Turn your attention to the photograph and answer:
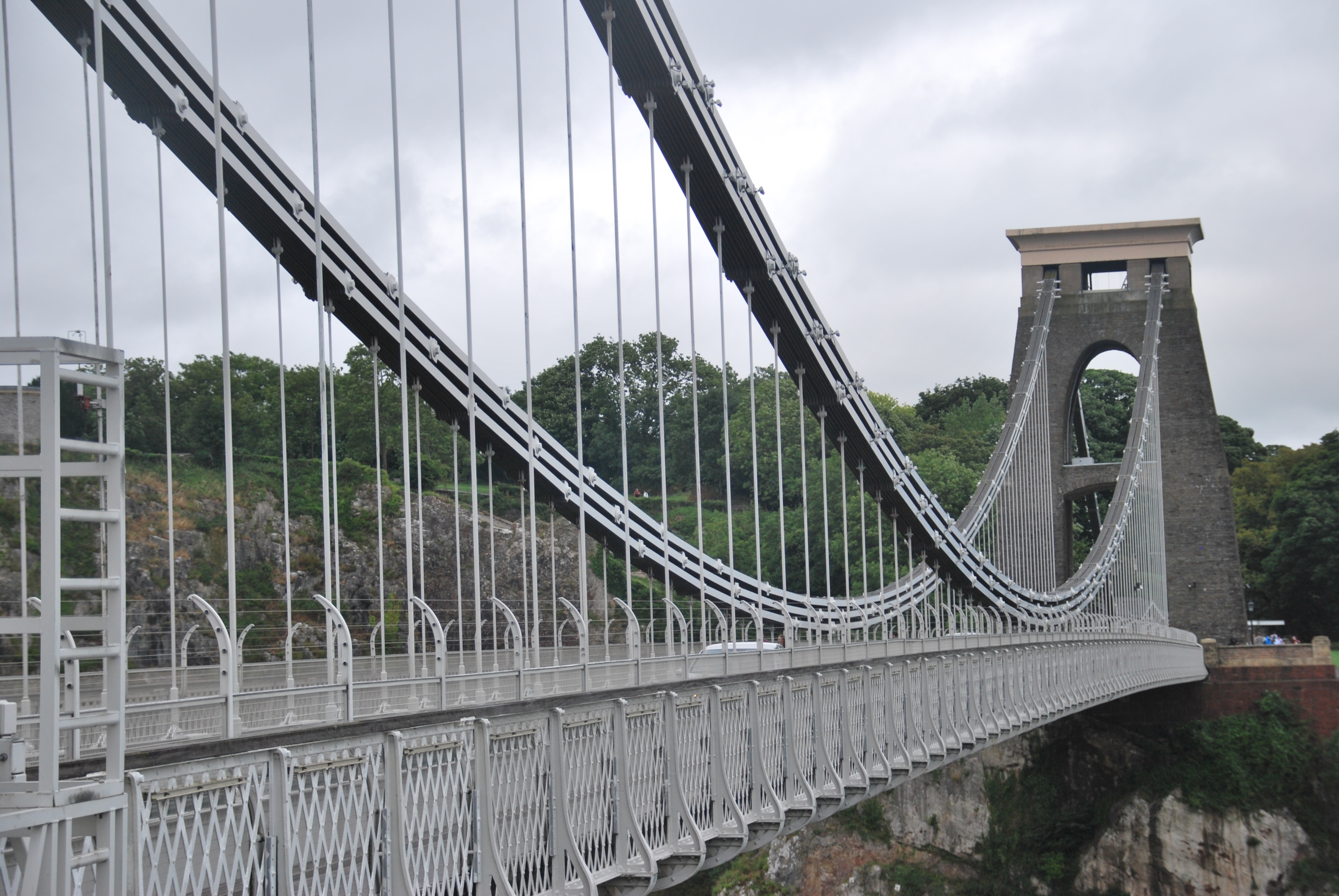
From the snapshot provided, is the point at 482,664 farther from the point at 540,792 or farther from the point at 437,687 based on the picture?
the point at 540,792

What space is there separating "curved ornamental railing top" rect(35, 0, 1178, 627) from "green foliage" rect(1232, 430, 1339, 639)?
93.9 ft

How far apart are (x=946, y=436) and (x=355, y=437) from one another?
1472 inches

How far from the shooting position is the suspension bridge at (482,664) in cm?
506

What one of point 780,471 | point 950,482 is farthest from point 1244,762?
point 780,471

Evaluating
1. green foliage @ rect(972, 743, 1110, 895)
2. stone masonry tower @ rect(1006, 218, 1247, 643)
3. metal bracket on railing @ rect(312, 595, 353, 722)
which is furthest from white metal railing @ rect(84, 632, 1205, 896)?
stone masonry tower @ rect(1006, 218, 1247, 643)

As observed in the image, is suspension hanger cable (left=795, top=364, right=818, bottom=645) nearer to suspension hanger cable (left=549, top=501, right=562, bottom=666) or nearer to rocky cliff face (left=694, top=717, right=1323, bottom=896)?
suspension hanger cable (left=549, top=501, right=562, bottom=666)

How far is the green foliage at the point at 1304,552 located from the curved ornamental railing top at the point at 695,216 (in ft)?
93.9

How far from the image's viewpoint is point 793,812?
11.6 m

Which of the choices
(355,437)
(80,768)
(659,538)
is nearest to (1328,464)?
(355,437)

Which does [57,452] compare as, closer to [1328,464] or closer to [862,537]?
[862,537]

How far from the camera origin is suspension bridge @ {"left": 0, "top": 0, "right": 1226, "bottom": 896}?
506cm

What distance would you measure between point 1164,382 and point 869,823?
67.7 feet

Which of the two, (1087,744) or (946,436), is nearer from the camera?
(1087,744)

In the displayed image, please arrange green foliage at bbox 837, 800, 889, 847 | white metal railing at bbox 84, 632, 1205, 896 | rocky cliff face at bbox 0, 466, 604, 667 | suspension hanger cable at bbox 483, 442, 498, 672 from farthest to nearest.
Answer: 1. green foliage at bbox 837, 800, 889, 847
2. rocky cliff face at bbox 0, 466, 604, 667
3. suspension hanger cable at bbox 483, 442, 498, 672
4. white metal railing at bbox 84, 632, 1205, 896
